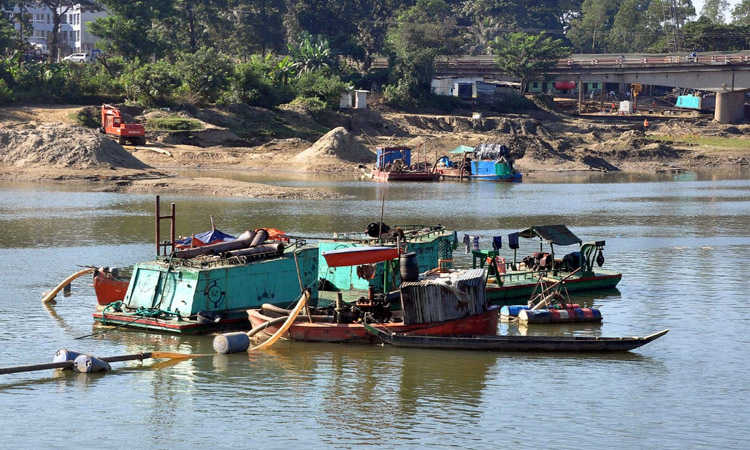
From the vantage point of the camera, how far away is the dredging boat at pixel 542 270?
35.2 metres

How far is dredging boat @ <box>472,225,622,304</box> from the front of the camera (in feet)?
116

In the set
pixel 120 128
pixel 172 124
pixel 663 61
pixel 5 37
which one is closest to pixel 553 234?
pixel 120 128

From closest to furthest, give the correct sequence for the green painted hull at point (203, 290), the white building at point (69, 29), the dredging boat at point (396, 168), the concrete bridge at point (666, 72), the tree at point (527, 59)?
1. the green painted hull at point (203, 290)
2. the dredging boat at point (396, 168)
3. the concrete bridge at point (666, 72)
4. the tree at point (527, 59)
5. the white building at point (69, 29)

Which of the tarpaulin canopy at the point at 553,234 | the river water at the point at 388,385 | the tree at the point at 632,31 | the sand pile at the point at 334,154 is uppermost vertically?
the tree at the point at 632,31

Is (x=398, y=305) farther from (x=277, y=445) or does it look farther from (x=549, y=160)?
(x=549, y=160)

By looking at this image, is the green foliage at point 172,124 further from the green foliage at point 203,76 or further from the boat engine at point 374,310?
the boat engine at point 374,310

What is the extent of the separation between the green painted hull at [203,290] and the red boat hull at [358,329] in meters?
1.19

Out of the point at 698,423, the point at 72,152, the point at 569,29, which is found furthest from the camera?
the point at 569,29

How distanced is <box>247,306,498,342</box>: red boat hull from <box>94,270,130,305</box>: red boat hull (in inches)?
196

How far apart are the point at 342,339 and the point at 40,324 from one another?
892 cm

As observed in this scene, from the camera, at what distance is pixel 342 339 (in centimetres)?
2917

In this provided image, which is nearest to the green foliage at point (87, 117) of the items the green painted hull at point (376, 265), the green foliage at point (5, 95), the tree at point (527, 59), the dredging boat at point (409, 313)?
the green foliage at point (5, 95)

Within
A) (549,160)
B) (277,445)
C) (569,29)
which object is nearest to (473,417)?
(277,445)

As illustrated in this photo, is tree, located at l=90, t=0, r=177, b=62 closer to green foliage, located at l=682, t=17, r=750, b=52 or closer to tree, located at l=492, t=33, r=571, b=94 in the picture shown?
tree, located at l=492, t=33, r=571, b=94
